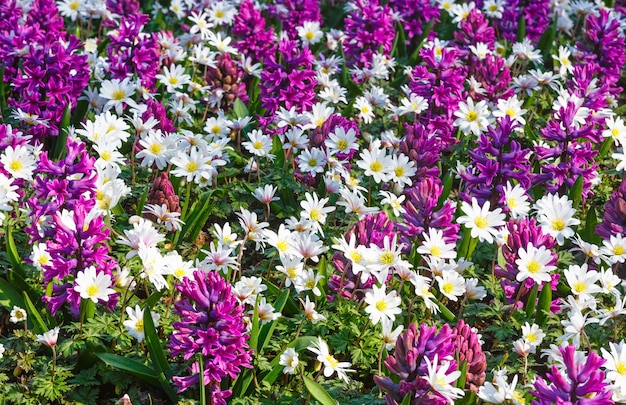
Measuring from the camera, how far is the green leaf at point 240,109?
16.9ft

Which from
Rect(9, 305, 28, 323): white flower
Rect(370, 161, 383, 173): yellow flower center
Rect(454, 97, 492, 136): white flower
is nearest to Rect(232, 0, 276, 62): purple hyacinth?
Rect(454, 97, 492, 136): white flower

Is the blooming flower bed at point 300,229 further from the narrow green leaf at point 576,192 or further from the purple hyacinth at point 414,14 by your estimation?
the purple hyacinth at point 414,14

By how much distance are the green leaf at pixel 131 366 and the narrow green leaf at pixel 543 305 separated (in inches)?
65.4

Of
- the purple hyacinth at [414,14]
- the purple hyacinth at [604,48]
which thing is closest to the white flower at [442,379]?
the purple hyacinth at [604,48]

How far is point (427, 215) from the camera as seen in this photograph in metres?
3.72

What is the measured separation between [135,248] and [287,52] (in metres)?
1.95

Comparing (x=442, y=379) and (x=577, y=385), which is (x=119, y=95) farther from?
(x=577, y=385)

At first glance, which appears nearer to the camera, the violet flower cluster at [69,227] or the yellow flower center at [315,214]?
the violet flower cluster at [69,227]

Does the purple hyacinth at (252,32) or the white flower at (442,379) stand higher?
the white flower at (442,379)

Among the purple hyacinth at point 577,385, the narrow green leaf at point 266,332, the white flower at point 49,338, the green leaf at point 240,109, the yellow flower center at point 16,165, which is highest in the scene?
the purple hyacinth at point 577,385

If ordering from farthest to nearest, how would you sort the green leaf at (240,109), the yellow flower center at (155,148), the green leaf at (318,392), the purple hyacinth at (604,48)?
the purple hyacinth at (604,48) < the green leaf at (240,109) < the yellow flower center at (155,148) < the green leaf at (318,392)

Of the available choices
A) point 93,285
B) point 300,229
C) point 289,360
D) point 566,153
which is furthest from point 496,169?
point 93,285

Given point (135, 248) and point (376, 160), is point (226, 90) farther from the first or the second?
point (135, 248)

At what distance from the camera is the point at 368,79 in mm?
5676
